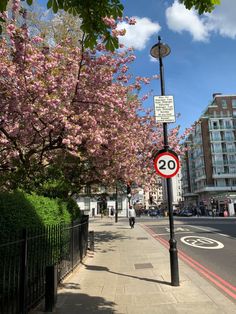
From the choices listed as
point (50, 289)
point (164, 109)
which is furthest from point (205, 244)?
point (50, 289)

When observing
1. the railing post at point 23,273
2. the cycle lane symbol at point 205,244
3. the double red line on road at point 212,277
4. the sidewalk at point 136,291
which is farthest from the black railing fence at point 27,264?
the cycle lane symbol at point 205,244

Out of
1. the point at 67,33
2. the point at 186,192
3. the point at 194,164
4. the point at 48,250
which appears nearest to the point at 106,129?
the point at 67,33

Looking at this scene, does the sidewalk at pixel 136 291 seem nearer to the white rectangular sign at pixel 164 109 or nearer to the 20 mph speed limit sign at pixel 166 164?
the 20 mph speed limit sign at pixel 166 164

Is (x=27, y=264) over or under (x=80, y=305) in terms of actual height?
over

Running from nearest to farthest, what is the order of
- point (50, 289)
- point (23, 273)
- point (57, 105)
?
point (23, 273) → point (50, 289) → point (57, 105)

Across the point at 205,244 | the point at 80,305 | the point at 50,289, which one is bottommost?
the point at 80,305

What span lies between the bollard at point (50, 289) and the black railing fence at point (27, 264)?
0.85 feet

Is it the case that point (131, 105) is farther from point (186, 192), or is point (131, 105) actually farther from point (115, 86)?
point (186, 192)

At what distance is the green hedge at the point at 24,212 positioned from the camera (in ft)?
19.8

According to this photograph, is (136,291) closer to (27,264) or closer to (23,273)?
(27,264)

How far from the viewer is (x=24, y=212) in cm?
697

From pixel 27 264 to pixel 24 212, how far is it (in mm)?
1085

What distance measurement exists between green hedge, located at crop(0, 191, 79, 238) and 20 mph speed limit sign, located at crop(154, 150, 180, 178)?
2978mm

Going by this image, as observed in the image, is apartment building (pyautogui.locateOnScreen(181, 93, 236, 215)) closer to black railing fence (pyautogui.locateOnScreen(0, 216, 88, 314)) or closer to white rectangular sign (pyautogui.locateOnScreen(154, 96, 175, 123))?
white rectangular sign (pyautogui.locateOnScreen(154, 96, 175, 123))
